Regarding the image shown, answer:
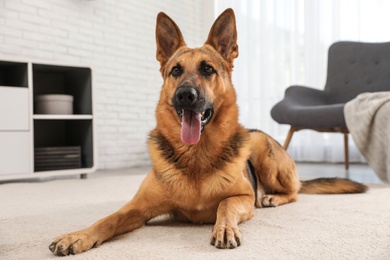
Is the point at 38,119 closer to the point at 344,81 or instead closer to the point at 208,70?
the point at 208,70

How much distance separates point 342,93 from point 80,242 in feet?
11.7

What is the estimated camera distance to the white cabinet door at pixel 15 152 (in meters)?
3.00

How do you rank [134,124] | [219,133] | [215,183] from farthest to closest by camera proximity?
1. [134,124]
2. [219,133]
3. [215,183]

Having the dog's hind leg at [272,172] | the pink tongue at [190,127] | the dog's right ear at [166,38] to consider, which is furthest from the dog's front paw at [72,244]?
the dog's hind leg at [272,172]

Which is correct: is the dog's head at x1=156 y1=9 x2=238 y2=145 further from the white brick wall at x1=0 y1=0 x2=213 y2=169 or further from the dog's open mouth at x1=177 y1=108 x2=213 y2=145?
the white brick wall at x1=0 y1=0 x2=213 y2=169

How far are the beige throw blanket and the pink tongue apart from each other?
6.05ft

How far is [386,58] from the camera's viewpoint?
392 cm

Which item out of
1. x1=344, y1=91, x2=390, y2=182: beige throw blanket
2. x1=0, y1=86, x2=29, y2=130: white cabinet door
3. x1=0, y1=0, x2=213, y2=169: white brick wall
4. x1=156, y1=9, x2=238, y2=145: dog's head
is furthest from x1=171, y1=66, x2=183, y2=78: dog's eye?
x1=0, y1=0, x2=213, y2=169: white brick wall

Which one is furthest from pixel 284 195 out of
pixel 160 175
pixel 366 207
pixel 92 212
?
pixel 92 212

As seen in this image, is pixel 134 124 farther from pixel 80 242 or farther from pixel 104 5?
pixel 80 242

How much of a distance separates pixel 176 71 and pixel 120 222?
0.67 metres

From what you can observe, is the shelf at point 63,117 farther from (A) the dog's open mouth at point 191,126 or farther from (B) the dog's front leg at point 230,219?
(B) the dog's front leg at point 230,219

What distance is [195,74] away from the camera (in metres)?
1.57

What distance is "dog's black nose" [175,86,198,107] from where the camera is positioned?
1397 millimetres
